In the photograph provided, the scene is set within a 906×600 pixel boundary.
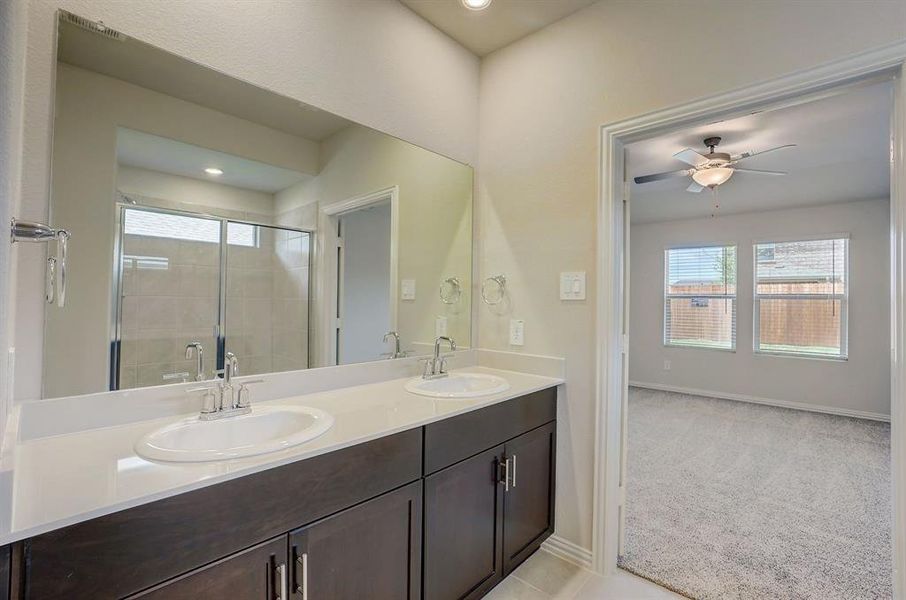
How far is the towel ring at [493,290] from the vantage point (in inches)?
89.9

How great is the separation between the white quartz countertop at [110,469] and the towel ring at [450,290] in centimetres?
90

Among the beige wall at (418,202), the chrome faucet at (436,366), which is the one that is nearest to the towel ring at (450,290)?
the beige wall at (418,202)

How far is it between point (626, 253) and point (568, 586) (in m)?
1.48

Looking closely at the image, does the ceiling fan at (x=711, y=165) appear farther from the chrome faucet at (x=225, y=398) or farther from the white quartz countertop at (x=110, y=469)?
the chrome faucet at (x=225, y=398)

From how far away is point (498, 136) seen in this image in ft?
7.65

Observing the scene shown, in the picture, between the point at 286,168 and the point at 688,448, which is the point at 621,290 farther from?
the point at 688,448

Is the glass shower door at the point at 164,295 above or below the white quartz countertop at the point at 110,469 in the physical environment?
above

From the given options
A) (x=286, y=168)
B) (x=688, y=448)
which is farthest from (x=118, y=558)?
(x=688, y=448)

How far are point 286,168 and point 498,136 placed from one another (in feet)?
3.89

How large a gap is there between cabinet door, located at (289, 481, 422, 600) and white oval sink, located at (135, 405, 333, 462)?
241 millimetres

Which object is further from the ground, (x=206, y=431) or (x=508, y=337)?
(x=508, y=337)

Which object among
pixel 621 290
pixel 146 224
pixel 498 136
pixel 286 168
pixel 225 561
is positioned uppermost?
pixel 498 136

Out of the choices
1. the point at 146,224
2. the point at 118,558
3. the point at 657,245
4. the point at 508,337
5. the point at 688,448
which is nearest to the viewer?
the point at 118,558

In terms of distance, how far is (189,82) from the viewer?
1379 mm
